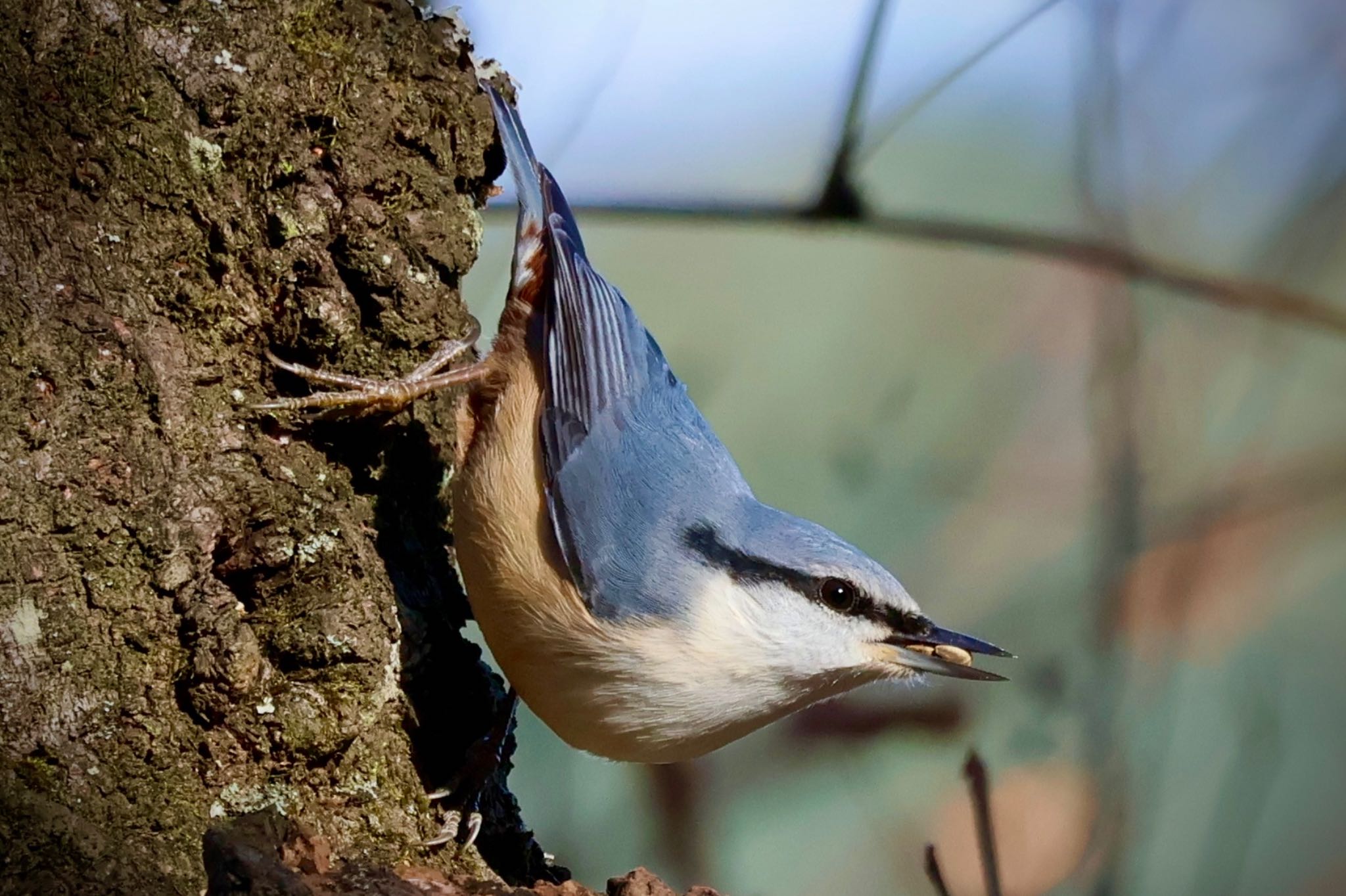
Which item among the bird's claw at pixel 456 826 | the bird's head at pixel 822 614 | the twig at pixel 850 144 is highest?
the twig at pixel 850 144

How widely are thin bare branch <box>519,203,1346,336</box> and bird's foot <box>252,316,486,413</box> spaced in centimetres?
74

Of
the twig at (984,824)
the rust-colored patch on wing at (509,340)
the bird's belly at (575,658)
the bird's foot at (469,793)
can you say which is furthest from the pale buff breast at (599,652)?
the twig at (984,824)

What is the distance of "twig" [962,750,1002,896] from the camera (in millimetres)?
1098

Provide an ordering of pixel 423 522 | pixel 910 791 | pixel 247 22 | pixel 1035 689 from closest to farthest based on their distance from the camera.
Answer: pixel 247 22 → pixel 423 522 → pixel 1035 689 → pixel 910 791

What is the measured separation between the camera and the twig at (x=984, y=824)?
1.10m

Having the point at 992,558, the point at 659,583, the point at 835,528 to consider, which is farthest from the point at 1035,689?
the point at 659,583

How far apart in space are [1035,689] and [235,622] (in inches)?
89.6

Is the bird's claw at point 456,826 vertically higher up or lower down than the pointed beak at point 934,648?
lower down

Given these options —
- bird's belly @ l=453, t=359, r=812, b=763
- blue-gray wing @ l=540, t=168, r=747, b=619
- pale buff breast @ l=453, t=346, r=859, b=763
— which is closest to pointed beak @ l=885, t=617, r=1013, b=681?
pale buff breast @ l=453, t=346, r=859, b=763

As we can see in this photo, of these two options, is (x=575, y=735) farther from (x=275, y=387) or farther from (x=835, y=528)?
(x=835, y=528)

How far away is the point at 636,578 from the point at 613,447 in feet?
0.93

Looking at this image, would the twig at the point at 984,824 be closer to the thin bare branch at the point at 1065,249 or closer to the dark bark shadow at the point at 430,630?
the dark bark shadow at the point at 430,630

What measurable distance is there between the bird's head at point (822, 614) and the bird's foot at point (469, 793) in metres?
0.45

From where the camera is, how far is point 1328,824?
322 cm
